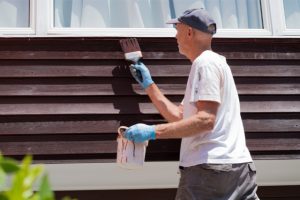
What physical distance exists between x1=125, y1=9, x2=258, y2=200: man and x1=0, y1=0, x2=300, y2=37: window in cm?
99

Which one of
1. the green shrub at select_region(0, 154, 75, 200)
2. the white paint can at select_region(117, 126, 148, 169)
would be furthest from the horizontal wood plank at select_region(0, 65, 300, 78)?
the green shrub at select_region(0, 154, 75, 200)

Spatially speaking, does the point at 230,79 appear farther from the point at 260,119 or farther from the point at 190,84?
the point at 260,119

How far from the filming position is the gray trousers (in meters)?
2.30

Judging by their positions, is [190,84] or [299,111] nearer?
[190,84]

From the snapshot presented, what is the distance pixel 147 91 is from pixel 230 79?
687 millimetres

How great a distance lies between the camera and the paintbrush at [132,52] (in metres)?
3.03

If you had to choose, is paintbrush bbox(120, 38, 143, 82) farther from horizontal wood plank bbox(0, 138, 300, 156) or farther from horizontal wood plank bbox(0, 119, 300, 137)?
horizontal wood plank bbox(0, 138, 300, 156)

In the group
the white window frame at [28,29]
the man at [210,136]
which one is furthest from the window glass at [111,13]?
the man at [210,136]

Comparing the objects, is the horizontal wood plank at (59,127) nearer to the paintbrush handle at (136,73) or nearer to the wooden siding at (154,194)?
the paintbrush handle at (136,73)

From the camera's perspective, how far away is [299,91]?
3.33 m

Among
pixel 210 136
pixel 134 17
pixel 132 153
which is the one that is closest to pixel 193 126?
pixel 210 136

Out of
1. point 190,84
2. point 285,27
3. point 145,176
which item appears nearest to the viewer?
point 190,84

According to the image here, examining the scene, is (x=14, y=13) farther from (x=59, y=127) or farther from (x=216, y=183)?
(x=216, y=183)

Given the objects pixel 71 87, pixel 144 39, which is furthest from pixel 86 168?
pixel 144 39
